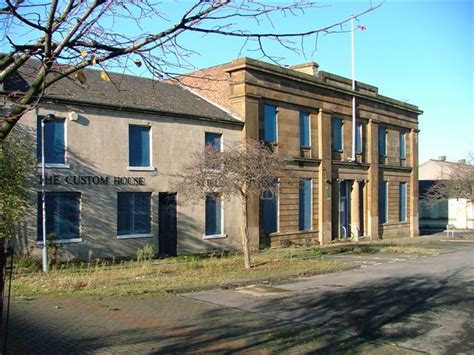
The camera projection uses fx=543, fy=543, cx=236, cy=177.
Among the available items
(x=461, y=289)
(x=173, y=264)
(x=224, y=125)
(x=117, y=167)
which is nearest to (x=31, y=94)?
(x=461, y=289)

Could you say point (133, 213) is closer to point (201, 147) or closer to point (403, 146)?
point (201, 147)

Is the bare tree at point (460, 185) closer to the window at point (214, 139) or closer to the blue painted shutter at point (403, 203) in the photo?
the blue painted shutter at point (403, 203)

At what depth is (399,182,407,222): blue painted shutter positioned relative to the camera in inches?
1566

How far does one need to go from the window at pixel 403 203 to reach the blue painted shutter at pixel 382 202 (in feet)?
7.88

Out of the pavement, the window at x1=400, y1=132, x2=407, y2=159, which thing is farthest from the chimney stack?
the pavement

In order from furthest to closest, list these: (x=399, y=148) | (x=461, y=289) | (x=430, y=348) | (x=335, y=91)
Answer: (x=399, y=148), (x=335, y=91), (x=461, y=289), (x=430, y=348)

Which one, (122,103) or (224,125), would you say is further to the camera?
(224,125)

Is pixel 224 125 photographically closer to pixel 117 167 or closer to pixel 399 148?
pixel 117 167

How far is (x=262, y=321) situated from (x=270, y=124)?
18.5 meters

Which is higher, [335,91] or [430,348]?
[335,91]

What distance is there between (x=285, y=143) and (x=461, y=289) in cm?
1535

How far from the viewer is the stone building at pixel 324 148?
26.2m

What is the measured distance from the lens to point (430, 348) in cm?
791

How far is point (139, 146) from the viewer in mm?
22078
